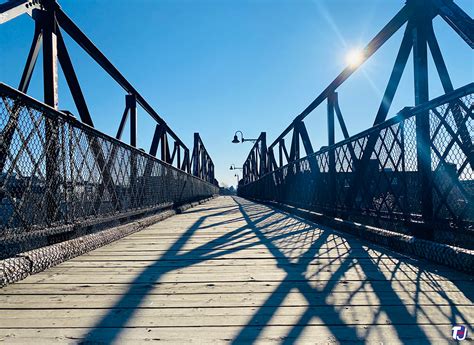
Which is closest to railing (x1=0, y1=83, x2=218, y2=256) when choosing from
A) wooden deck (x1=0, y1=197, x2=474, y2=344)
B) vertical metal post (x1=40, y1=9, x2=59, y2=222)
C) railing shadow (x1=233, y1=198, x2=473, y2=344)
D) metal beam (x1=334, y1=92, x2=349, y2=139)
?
vertical metal post (x1=40, y1=9, x2=59, y2=222)

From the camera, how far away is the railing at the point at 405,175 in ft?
7.25

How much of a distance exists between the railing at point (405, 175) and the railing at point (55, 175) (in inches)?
112

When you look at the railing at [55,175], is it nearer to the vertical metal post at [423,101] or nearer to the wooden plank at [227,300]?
the wooden plank at [227,300]

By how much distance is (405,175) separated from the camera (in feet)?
9.52

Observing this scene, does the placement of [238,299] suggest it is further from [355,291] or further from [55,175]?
[55,175]

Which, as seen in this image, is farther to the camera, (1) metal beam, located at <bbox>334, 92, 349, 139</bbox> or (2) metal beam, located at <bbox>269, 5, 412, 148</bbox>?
(1) metal beam, located at <bbox>334, 92, 349, 139</bbox>

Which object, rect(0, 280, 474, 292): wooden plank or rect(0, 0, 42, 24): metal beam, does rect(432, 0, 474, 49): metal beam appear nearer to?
rect(0, 280, 474, 292): wooden plank

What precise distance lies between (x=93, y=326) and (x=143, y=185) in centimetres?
390

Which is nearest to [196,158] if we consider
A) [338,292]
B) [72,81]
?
[72,81]

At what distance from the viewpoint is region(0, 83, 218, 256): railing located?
6.70 feet

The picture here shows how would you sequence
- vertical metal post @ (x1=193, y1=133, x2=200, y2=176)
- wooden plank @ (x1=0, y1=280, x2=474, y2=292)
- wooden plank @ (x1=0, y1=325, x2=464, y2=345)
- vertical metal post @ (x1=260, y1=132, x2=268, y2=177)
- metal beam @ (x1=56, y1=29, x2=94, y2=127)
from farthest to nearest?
vertical metal post @ (x1=193, y1=133, x2=200, y2=176) → vertical metal post @ (x1=260, y1=132, x2=268, y2=177) → metal beam @ (x1=56, y1=29, x2=94, y2=127) → wooden plank @ (x1=0, y1=280, x2=474, y2=292) → wooden plank @ (x1=0, y1=325, x2=464, y2=345)

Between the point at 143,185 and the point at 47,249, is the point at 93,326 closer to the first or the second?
the point at 47,249

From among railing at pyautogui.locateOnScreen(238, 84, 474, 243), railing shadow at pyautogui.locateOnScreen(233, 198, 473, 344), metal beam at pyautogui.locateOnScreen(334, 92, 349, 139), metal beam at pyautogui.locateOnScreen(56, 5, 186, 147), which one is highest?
metal beam at pyautogui.locateOnScreen(56, 5, 186, 147)

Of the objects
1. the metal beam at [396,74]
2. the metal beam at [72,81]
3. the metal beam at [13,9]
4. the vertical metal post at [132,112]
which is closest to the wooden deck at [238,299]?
the metal beam at [396,74]
